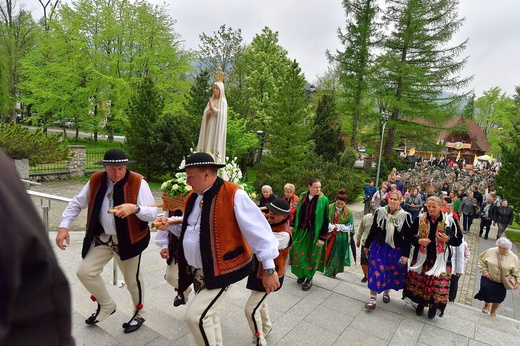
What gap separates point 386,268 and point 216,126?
4.03m

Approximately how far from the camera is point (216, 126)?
265 inches

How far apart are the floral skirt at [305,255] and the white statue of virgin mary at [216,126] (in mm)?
2159

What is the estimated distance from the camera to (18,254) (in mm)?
701

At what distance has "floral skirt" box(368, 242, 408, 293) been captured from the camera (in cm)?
537

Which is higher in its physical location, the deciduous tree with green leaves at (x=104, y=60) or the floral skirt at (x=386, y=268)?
the deciduous tree with green leaves at (x=104, y=60)

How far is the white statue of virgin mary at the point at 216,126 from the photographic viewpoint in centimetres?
668

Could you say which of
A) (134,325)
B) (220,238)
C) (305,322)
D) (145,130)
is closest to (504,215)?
(305,322)

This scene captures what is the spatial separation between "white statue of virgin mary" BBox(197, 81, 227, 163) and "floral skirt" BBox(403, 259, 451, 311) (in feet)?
13.1

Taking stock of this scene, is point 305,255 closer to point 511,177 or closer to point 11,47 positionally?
point 511,177

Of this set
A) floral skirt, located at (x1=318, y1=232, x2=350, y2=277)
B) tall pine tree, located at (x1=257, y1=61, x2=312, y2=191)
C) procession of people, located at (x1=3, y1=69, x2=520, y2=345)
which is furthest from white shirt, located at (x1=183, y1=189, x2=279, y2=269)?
tall pine tree, located at (x1=257, y1=61, x2=312, y2=191)

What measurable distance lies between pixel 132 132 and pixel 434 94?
23.6m

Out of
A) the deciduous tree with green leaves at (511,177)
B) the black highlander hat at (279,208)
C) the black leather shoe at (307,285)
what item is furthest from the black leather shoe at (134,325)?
the deciduous tree with green leaves at (511,177)

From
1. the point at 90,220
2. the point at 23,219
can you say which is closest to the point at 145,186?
the point at 90,220

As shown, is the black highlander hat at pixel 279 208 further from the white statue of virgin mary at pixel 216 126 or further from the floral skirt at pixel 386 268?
the white statue of virgin mary at pixel 216 126
